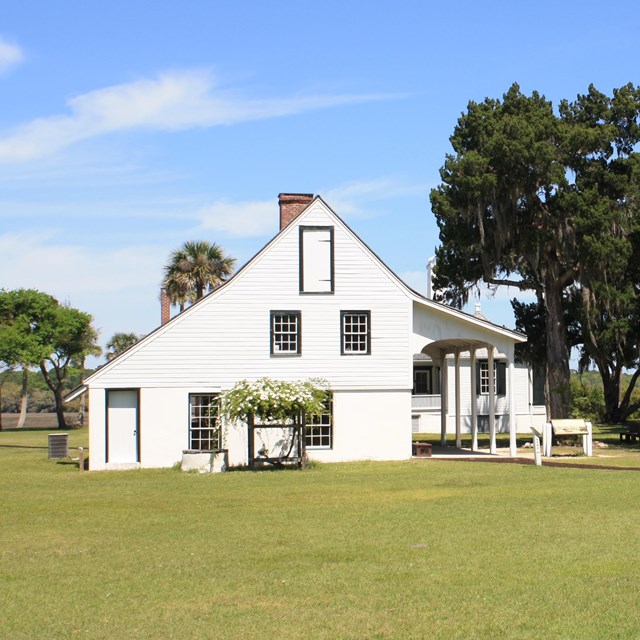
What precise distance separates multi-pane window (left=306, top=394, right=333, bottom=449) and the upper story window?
10.8 feet

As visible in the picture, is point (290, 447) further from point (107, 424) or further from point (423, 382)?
point (423, 382)

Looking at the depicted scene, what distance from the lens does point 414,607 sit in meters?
10.6

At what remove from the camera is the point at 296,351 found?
30312 millimetres

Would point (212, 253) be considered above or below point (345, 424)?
above

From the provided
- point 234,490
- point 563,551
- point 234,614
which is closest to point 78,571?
point 234,614

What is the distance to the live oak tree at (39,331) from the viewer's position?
68506 millimetres

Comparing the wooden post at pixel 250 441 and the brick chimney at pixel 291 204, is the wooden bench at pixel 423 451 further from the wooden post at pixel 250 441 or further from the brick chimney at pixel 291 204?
the brick chimney at pixel 291 204

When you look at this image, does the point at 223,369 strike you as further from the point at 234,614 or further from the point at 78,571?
the point at 234,614

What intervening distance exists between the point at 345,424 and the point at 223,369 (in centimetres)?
395

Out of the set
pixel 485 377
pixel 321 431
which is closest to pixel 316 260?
pixel 321 431

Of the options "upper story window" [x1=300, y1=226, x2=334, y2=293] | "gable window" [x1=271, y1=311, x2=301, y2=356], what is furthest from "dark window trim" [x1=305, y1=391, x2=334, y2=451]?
"upper story window" [x1=300, y1=226, x2=334, y2=293]

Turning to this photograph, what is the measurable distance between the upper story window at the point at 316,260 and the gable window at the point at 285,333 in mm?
874

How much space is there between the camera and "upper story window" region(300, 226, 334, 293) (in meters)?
30.3

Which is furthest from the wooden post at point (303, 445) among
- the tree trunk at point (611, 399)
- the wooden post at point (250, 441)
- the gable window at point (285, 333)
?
the tree trunk at point (611, 399)
